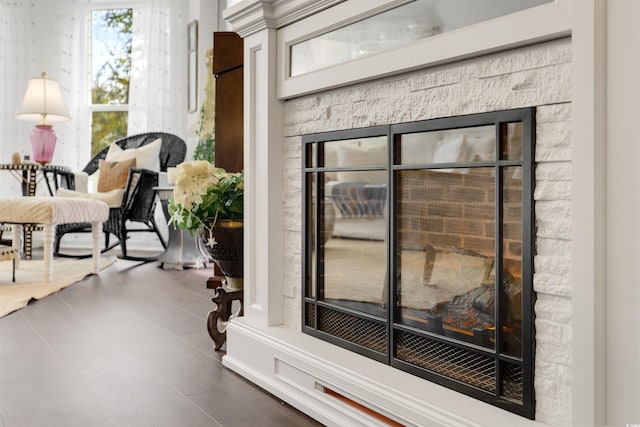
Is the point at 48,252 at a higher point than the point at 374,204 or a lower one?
lower

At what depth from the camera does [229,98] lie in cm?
264

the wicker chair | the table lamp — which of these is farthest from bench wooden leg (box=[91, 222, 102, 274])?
the table lamp

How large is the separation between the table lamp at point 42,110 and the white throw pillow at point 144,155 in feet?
1.70

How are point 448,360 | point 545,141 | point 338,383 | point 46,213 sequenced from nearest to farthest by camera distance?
point 545,141 < point 448,360 < point 338,383 < point 46,213

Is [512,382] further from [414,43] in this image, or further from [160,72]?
[160,72]

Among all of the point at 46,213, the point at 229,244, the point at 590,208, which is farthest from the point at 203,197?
the point at 46,213

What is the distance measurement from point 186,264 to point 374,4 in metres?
3.18

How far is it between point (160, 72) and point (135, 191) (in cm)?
159

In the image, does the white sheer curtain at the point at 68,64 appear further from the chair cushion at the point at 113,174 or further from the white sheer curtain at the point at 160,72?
the chair cushion at the point at 113,174

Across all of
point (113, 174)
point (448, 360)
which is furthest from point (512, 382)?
point (113, 174)

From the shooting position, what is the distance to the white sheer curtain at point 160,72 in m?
5.62

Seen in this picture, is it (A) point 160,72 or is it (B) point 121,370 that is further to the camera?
(A) point 160,72

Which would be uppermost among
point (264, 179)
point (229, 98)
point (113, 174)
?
point (229, 98)

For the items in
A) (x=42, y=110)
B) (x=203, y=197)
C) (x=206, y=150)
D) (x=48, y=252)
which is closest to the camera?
(x=203, y=197)
